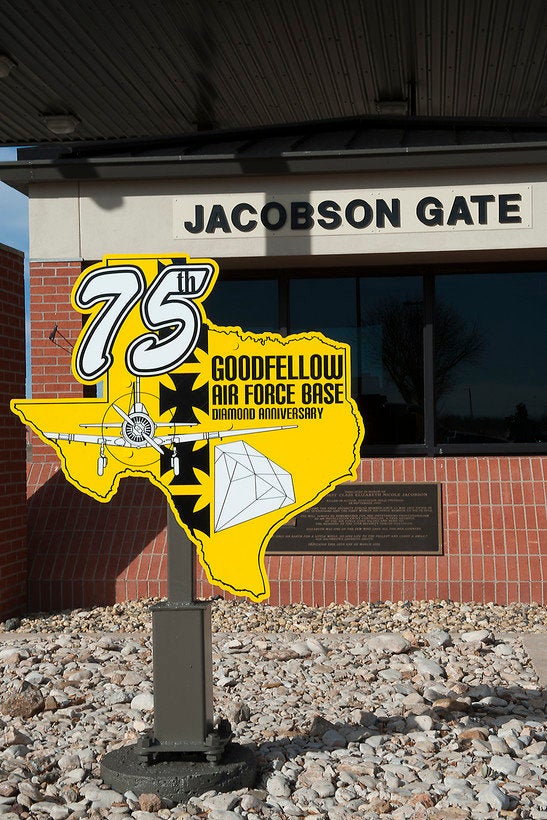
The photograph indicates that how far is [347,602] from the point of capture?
819 cm

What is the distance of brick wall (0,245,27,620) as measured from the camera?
26.6 feet

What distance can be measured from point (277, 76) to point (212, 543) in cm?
913

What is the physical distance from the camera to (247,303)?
31.7 ft

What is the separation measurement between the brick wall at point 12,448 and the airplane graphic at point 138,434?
4187 millimetres

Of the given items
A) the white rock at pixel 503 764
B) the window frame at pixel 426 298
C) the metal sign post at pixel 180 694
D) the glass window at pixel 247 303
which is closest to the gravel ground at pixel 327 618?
the window frame at pixel 426 298

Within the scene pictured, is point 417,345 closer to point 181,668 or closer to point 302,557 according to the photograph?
point 302,557

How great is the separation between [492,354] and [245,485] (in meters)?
5.84

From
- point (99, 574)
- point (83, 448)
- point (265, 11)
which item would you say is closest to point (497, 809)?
point (83, 448)

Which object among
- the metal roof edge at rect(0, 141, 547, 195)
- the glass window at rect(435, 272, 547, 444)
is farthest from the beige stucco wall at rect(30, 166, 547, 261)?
the glass window at rect(435, 272, 547, 444)

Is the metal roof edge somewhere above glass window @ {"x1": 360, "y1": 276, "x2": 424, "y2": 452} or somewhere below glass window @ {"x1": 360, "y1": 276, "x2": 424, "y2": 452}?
above

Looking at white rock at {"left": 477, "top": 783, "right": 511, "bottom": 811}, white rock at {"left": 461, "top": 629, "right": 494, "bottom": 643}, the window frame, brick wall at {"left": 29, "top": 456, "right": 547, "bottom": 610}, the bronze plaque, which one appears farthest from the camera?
the window frame

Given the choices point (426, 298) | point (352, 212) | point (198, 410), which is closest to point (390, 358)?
point (426, 298)

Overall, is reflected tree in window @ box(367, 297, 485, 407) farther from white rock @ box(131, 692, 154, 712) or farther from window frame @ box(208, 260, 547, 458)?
white rock @ box(131, 692, 154, 712)

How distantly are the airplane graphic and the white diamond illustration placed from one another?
0.32 ft
